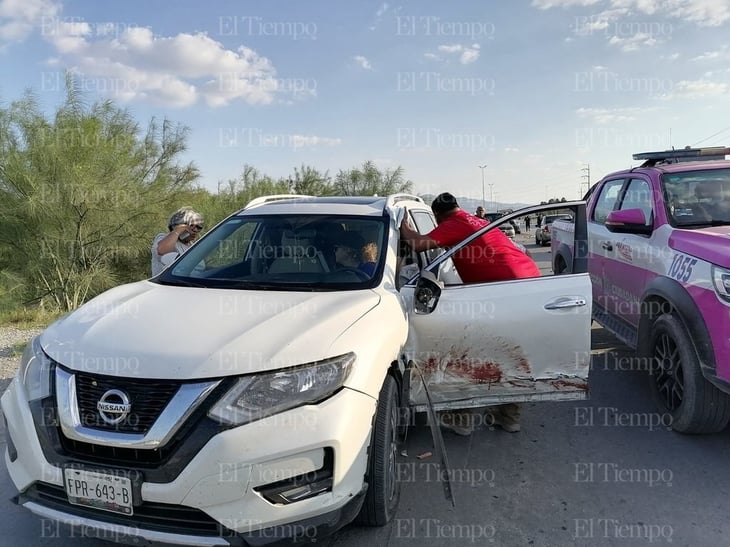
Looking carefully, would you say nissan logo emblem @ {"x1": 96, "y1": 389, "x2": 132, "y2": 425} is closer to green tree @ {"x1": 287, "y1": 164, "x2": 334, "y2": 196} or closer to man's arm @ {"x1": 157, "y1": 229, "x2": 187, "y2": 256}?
man's arm @ {"x1": 157, "y1": 229, "x2": 187, "y2": 256}

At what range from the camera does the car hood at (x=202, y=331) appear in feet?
7.37

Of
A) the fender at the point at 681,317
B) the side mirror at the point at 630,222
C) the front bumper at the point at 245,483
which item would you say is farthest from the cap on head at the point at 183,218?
the fender at the point at 681,317

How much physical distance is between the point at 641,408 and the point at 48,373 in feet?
14.4

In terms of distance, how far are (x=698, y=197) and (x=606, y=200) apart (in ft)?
4.67

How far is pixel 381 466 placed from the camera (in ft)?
8.57

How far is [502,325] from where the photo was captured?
341 cm

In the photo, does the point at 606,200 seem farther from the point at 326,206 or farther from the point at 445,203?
the point at 326,206

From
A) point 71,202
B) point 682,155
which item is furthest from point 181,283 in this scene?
point 71,202

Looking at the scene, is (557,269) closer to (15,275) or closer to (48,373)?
(48,373)

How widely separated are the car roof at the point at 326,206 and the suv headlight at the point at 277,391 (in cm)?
181

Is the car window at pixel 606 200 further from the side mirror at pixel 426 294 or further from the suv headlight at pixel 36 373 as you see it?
the suv headlight at pixel 36 373

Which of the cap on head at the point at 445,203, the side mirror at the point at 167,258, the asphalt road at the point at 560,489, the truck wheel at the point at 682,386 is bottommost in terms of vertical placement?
the asphalt road at the point at 560,489

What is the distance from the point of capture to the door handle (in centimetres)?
343

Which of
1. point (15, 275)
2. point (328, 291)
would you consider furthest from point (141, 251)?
point (328, 291)
